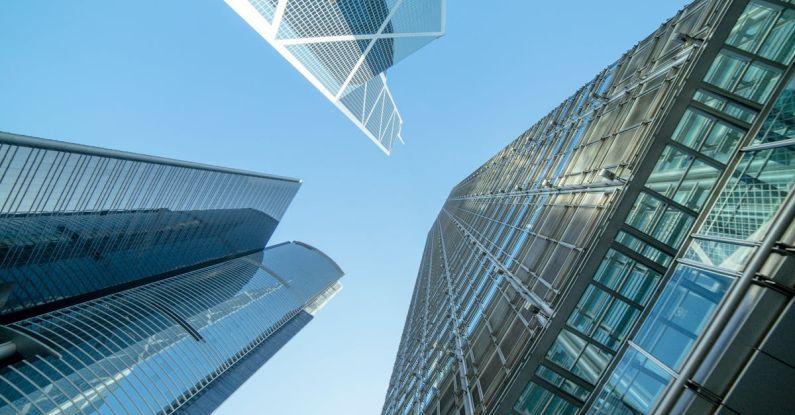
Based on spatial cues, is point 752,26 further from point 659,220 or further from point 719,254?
point 719,254

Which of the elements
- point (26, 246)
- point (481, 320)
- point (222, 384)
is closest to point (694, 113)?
point (481, 320)

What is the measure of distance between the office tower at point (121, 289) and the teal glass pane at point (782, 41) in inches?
2362

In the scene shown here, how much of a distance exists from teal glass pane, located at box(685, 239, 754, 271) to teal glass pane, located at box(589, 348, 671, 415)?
85.0 inches

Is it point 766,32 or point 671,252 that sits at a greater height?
point 766,32

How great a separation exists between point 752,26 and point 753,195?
4.64 m

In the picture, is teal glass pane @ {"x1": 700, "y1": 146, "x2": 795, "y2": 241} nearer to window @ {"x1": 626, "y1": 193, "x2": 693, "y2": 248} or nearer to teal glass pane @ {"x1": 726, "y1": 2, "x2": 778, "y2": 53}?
window @ {"x1": 626, "y1": 193, "x2": 693, "y2": 248}

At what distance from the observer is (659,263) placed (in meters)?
11.1

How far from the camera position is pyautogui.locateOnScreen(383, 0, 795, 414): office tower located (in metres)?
7.32

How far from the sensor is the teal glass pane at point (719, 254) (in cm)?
787

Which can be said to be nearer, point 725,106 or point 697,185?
point 725,106

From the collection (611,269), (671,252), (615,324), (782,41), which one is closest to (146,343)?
(611,269)

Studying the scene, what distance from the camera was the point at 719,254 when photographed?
28.3 feet

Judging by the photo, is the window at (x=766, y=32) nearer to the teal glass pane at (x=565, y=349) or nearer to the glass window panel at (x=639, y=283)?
the glass window panel at (x=639, y=283)

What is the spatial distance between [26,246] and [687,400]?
269 ft
